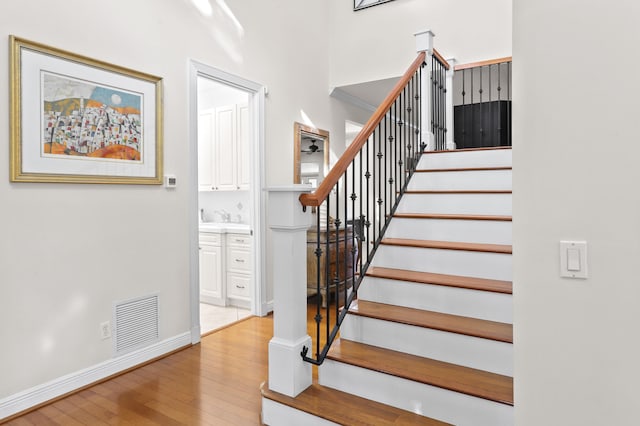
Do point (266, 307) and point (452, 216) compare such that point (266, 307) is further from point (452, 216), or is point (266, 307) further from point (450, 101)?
point (450, 101)

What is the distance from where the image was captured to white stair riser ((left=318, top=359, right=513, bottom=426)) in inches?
69.7

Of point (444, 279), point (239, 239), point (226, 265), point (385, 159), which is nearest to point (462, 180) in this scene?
point (385, 159)

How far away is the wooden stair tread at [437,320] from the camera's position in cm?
205

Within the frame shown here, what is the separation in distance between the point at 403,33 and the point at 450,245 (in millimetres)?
3158

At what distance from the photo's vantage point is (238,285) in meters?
4.43

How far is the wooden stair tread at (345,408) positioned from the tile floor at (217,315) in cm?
187

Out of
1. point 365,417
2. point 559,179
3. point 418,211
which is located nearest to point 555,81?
point 559,179

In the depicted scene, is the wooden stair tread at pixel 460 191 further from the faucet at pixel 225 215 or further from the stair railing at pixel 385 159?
the faucet at pixel 225 215

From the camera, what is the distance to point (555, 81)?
117 cm

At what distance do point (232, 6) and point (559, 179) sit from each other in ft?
11.4

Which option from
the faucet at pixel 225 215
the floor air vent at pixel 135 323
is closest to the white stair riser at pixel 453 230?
the floor air vent at pixel 135 323

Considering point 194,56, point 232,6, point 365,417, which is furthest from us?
point 232,6

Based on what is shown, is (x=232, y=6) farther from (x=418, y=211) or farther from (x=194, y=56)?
(x=418, y=211)

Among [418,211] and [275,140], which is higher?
[275,140]
